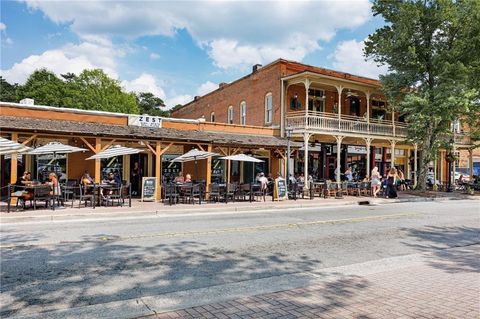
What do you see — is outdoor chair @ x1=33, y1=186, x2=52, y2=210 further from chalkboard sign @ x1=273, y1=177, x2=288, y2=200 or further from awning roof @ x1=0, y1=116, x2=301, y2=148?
chalkboard sign @ x1=273, y1=177, x2=288, y2=200

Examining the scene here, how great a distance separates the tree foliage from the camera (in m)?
46.9

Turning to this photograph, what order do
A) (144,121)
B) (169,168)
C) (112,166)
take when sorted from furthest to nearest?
(169,168) < (112,166) < (144,121)

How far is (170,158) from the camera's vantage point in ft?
78.3

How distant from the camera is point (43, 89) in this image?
152 ft

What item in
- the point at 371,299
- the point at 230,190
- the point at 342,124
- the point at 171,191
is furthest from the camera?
the point at 342,124

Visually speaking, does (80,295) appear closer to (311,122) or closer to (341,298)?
(341,298)

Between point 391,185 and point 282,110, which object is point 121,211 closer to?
point 282,110

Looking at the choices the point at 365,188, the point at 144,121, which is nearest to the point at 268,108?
the point at 365,188

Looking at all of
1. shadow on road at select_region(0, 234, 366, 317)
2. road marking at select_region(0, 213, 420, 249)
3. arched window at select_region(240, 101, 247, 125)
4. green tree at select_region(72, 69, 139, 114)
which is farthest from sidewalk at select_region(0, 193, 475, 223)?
green tree at select_region(72, 69, 139, 114)

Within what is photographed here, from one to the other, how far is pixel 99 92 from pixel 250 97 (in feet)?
85.3

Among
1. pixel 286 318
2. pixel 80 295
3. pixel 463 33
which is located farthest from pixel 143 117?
pixel 463 33

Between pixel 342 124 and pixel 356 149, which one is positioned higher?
pixel 342 124

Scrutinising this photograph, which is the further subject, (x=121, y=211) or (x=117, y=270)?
(x=121, y=211)

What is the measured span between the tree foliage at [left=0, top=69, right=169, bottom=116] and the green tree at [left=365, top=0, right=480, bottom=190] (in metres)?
33.7
